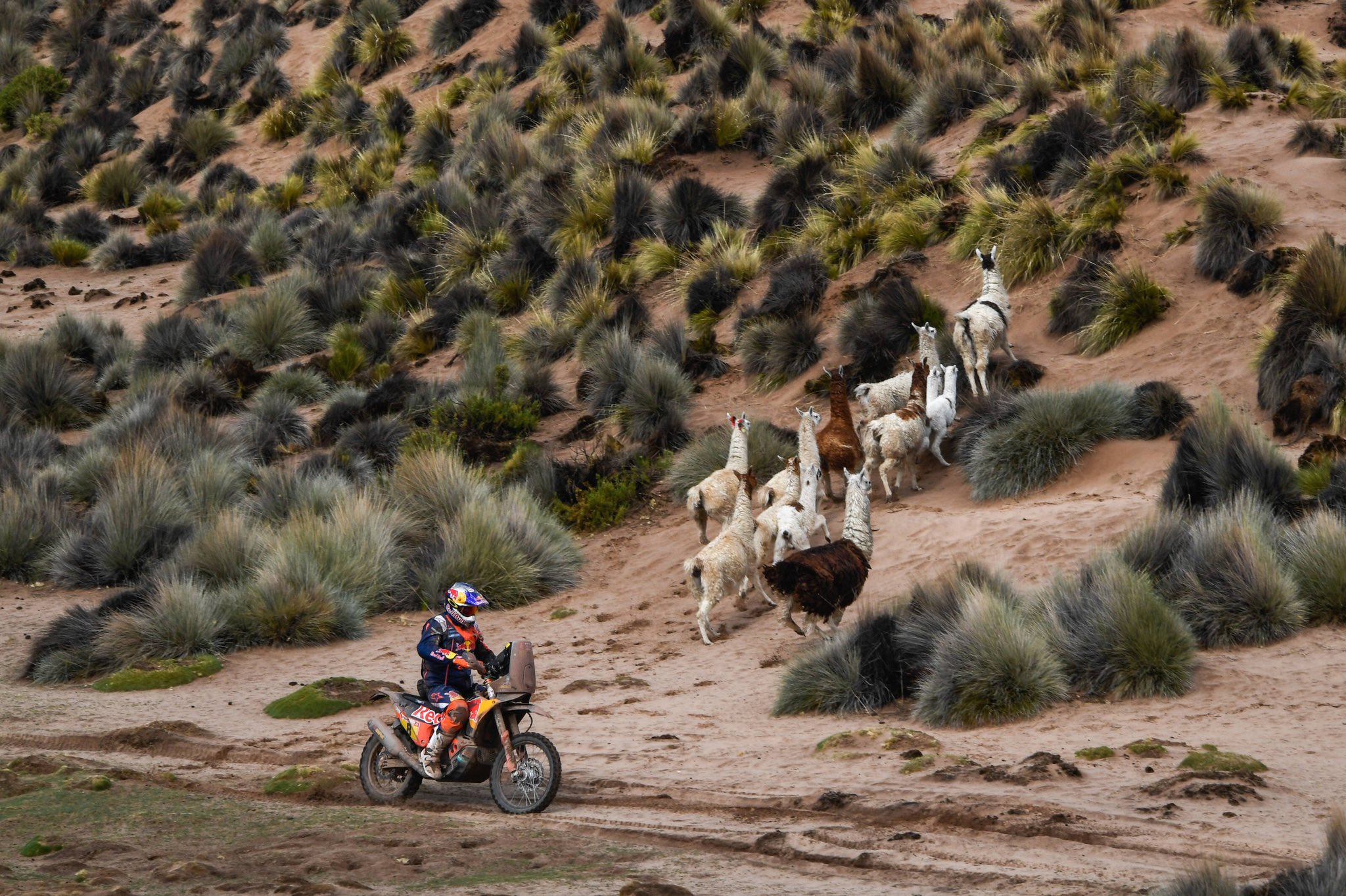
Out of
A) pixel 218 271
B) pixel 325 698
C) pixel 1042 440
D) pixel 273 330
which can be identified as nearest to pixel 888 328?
pixel 1042 440

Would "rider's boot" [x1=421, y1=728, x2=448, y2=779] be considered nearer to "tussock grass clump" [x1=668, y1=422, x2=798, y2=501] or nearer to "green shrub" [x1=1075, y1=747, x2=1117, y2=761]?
"green shrub" [x1=1075, y1=747, x2=1117, y2=761]

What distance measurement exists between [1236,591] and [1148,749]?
270 cm

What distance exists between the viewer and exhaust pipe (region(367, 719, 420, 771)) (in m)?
8.26

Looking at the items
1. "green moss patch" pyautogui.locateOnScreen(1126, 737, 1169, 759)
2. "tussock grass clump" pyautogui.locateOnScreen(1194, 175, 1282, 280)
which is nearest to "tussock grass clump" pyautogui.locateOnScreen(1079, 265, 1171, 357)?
"tussock grass clump" pyautogui.locateOnScreen(1194, 175, 1282, 280)

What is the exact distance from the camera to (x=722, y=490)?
13.7m

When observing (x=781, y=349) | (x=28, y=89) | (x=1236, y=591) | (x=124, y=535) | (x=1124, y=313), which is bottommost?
(x=1236, y=591)

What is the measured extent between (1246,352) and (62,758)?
12774mm

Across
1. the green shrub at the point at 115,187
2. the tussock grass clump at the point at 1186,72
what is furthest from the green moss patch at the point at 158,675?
the green shrub at the point at 115,187

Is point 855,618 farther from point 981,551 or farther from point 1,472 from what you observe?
point 1,472

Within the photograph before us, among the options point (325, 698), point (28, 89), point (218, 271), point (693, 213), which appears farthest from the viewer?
point (28, 89)

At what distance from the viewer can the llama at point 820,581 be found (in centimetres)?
1097

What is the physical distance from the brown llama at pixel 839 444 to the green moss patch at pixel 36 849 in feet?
28.7

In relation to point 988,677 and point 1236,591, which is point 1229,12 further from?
point 988,677

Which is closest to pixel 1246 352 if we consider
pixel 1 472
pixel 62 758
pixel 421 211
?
pixel 62 758
